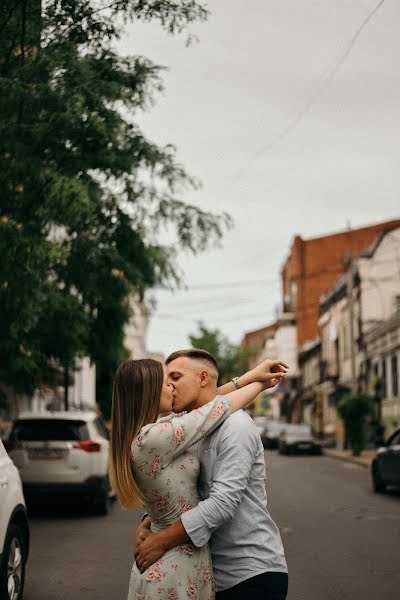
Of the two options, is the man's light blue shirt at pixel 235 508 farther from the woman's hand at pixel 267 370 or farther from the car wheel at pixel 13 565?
the car wheel at pixel 13 565

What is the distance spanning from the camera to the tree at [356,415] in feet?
113

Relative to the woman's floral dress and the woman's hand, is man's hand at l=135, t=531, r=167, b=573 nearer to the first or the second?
the woman's floral dress

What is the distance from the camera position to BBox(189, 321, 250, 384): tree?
10169cm

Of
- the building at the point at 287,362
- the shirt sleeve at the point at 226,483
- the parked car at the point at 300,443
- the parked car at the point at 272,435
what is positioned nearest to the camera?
the shirt sleeve at the point at 226,483

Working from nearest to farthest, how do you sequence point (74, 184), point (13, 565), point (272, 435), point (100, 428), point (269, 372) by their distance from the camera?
point (269, 372) → point (13, 565) → point (74, 184) → point (100, 428) → point (272, 435)

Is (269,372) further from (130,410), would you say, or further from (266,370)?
(130,410)

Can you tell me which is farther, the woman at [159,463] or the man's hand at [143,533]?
the man's hand at [143,533]

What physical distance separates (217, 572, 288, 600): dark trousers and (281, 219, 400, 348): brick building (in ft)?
217

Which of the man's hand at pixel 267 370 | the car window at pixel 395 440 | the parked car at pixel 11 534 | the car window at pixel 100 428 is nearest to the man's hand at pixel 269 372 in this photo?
the man's hand at pixel 267 370

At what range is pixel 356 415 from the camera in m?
34.6

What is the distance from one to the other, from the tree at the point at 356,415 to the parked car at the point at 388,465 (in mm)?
15738

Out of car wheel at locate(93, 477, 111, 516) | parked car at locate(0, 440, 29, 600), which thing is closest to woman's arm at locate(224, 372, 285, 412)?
parked car at locate(0, 440, 29, 600)

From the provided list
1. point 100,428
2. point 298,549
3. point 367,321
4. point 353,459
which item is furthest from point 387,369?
point 298,549

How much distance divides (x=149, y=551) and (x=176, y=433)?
421mm
